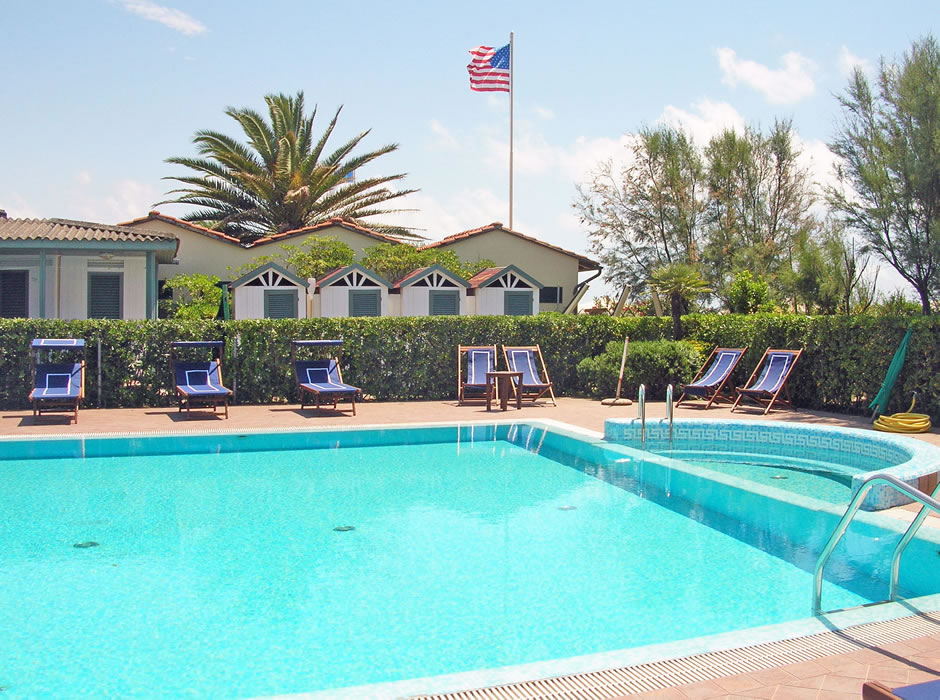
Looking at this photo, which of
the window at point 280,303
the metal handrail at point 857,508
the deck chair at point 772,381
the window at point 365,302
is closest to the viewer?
the metal handrail at point 857,508

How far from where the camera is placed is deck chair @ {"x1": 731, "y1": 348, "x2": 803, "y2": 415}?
13.5 metres

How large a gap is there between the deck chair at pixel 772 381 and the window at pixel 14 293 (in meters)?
15.2

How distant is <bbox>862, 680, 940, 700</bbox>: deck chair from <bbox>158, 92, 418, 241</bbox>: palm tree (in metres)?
27.5

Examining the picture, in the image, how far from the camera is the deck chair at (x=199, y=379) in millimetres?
12609

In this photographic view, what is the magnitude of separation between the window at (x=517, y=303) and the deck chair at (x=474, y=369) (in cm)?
722

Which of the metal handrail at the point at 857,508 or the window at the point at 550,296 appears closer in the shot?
the metal handrail at the point at 857,508

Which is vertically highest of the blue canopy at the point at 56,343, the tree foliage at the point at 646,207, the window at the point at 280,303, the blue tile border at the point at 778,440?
the tree foliage at the point at 646,207

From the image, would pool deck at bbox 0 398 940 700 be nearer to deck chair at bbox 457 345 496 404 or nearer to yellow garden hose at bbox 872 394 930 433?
yellow garden hose at bbox 872 394 930 433

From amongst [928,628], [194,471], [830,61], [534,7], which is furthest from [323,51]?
[928,628]

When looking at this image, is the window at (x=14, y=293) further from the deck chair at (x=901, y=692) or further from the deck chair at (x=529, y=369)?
the deck chair at (x=901, y=692)

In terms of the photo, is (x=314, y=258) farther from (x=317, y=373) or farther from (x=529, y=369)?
(x=529, y=369)

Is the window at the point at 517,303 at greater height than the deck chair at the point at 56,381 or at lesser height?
greater

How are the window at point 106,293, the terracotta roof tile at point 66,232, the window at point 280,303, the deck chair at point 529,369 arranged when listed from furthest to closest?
the window at point 280,303
the window at point 106,293
the terracotta roof tile at point 66,232
the deck chair at point 529,369

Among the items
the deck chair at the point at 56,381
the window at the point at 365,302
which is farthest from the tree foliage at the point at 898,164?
the deck chair at the point at 56,381
